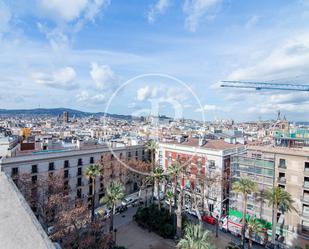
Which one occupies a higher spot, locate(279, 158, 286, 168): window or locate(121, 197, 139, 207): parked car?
locate(279, 158, 286, 168): window

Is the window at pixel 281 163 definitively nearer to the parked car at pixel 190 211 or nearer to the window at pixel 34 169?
the parked car at pixel 190 211

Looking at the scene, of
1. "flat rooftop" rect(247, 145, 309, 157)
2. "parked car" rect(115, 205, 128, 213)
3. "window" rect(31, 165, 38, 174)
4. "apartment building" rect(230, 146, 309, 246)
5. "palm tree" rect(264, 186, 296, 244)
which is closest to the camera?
"palm tree" rect(264, 186, 296, 244)

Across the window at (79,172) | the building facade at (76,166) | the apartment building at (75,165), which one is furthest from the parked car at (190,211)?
the window at (79,172)

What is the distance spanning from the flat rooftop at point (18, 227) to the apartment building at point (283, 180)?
38.2 m

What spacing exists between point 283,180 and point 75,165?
35345mm

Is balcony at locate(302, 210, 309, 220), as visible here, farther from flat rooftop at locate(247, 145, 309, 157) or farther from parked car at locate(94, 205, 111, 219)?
parked car at locate(94, 205, 111, 219)

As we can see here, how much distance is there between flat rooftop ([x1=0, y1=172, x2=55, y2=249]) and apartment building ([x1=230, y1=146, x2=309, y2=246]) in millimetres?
38188

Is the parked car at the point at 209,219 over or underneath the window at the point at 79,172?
underneath

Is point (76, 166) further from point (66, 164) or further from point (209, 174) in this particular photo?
point (209, 174)

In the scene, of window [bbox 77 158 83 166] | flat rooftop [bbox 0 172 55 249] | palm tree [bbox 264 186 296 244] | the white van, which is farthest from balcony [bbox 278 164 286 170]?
flat rooftop [bbox 0 172 55 249]

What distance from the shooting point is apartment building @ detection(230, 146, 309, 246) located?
3372 centimetres

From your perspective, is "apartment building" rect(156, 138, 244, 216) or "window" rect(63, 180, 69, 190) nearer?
"window" rect(63, 180, 69, 190)

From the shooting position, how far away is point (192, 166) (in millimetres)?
47344

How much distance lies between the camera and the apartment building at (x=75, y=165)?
3525cm
